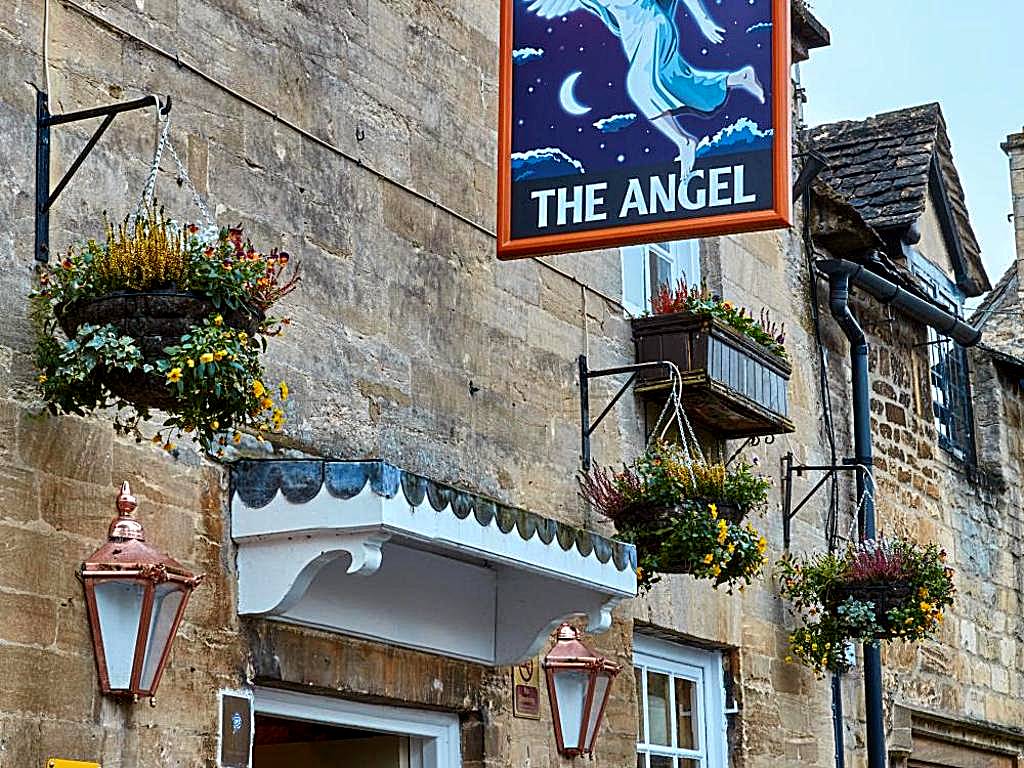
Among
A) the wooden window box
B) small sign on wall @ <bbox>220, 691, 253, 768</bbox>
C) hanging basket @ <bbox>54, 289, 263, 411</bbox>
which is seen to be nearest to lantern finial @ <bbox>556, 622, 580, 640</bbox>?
the wooden window box

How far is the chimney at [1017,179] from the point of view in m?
14.8

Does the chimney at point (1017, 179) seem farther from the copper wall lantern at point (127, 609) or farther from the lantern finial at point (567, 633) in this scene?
the copper wall lantern at point (127, 609)

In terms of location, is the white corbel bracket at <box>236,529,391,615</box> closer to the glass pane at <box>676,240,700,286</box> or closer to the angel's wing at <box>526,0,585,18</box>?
the angel's wing at <box>526,0,585,18</box>

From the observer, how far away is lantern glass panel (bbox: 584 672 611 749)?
7.63m

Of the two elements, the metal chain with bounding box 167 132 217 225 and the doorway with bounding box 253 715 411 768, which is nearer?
the metal chain with bounding box 167 132 217 225

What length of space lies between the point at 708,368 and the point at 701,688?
1.70m

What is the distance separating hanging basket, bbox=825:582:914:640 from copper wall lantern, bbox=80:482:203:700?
199 inches

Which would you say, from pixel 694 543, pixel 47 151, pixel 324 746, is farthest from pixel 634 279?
Answer: pixel 47 151

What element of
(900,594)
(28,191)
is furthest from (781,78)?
(900,594)

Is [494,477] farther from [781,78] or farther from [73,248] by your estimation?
[73,248]

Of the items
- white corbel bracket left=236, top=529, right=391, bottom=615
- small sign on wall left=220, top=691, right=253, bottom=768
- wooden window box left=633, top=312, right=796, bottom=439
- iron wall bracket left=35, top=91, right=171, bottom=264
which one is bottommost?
small sign on wall left=220, top=691, right=253, bottom=768

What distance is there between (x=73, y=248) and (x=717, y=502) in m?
3.26

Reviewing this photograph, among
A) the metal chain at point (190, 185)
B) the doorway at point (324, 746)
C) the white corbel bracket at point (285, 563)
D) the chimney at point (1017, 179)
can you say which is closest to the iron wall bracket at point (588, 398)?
the doorway at point (324, 746)

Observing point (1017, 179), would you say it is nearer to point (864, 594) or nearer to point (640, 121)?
point (864, 594)
